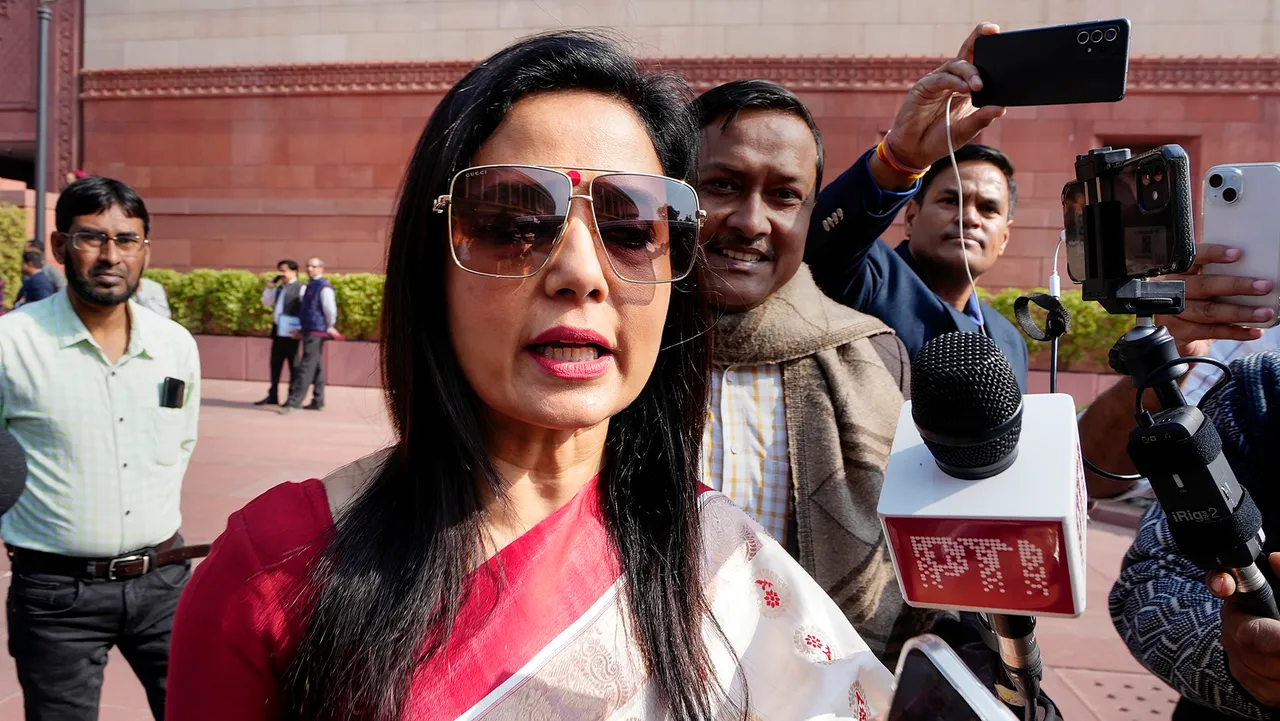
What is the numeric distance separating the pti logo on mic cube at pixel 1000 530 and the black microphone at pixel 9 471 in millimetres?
1424

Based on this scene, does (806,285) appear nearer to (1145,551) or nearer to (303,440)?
(1145,551)

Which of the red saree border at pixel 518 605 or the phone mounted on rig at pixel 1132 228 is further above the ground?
the phone mounted on rig at pixel 1132 228

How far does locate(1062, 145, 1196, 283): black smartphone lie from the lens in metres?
1.16

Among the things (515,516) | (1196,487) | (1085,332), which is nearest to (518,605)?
(515,516)

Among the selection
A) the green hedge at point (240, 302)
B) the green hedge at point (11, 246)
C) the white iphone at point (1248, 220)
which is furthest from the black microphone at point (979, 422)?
the green hedge at point (11, 246)

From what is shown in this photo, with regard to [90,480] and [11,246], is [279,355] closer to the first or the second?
[11,246]

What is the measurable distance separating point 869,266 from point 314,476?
457 centimetres

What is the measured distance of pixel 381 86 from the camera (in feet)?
48.2

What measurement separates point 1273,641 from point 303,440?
29.0 ft

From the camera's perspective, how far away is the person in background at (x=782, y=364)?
1890mm

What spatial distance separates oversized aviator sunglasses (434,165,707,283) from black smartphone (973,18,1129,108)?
2.75 ft

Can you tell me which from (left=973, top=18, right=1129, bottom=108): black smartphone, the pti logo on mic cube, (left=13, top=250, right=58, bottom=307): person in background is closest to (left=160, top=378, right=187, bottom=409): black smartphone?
(left=973, top=18, right=1129, bottom=108): black smartphone

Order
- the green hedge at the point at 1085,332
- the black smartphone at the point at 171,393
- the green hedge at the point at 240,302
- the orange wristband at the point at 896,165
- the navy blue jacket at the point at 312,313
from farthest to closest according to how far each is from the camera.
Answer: the green hedge at the point at 240,302 < the green hedge at the point at 1085,332 < the navy blue jacket at the point at 312,313 < the black smartphone at the point at 171,393 < the orange wristband at the point at 896,165

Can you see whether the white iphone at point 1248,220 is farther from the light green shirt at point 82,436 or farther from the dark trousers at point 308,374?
the dark trousers at point 308,374
